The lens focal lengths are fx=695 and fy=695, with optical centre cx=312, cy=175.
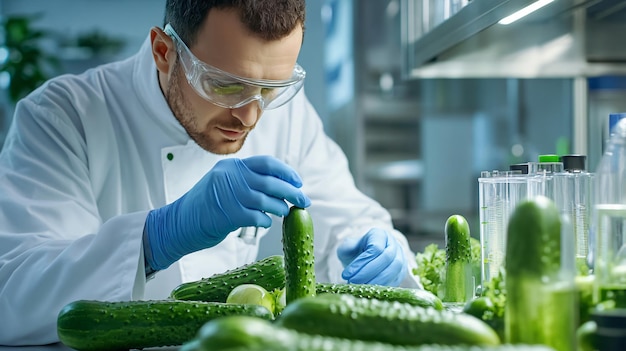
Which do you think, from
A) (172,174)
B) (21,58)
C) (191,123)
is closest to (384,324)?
(191,123)

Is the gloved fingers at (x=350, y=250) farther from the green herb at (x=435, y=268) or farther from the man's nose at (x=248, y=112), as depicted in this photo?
the man's nose at (x=248, y=112)

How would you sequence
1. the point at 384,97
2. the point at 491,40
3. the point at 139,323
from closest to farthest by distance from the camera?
the point at 139,323, the point at 491,40, the point at 384,97

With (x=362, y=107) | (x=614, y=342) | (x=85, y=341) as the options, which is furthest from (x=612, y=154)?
(x=362, y=107)

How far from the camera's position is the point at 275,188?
4.91 ft

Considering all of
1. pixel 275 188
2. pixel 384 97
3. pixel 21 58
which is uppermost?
pixel 21 58

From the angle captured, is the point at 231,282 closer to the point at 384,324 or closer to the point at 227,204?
the point at 227,204

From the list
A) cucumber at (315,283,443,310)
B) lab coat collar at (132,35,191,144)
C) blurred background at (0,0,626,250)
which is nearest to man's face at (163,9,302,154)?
lab coat collar at (132,35,191,144)

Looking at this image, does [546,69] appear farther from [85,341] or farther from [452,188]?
[452,188]

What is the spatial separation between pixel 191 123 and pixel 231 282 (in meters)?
0.58

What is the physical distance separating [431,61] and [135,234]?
4.09 ft

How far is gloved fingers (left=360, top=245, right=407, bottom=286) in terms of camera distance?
1.68 m

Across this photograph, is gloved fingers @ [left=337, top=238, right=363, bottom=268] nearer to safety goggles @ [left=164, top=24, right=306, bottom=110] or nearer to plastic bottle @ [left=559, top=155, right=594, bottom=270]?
safety goggles @ [left=164, top=24, right=306, bottom=110]

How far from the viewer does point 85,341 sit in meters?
1.24

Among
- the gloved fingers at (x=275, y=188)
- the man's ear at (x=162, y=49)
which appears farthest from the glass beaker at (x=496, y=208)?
the man's ear at (x=162, y=49)
